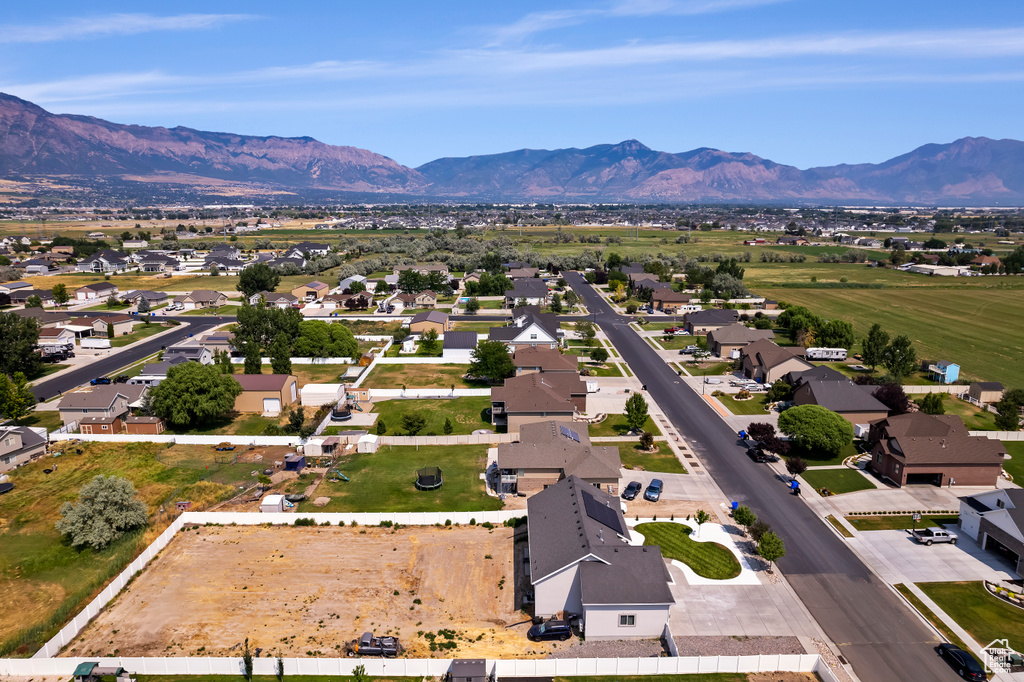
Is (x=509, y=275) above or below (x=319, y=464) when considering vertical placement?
above

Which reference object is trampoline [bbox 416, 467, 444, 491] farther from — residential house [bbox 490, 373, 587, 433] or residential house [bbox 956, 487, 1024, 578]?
residential house [bbox 956, 487, 1024, 578]

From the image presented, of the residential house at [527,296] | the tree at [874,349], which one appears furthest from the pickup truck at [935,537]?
the residential house at [527,296]

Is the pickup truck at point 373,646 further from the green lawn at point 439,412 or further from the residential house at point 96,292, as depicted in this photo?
the residential house at point 96,292

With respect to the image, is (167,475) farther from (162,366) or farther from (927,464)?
(927,464)

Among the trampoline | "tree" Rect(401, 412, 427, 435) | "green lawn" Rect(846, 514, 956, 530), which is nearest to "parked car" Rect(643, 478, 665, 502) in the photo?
"green lawn" Rect(846, 514, 956, 530)

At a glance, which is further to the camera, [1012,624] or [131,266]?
[131,266]

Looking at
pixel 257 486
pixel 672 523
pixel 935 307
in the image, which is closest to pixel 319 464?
pixel 257 486
